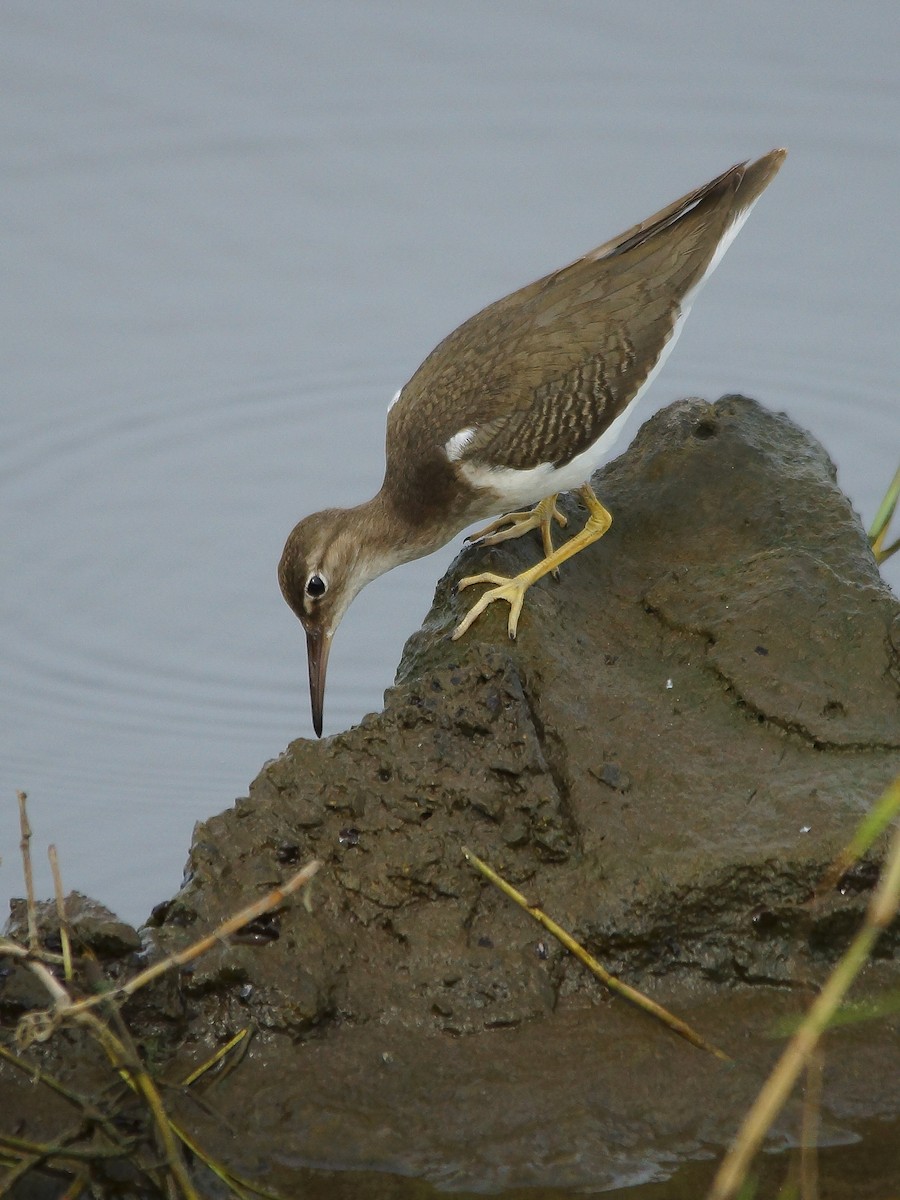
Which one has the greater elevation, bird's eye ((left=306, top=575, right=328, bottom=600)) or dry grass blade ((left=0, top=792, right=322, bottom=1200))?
bird's eye ((left=306, top=575, right=328, bottom=600))

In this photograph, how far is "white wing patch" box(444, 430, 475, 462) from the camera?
6129mm

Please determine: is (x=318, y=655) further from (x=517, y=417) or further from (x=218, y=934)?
(x=218, y=934)

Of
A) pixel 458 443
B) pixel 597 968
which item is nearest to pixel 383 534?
pixel 458 443

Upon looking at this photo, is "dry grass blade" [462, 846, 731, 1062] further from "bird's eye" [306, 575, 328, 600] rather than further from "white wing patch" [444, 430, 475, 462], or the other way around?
"white wing patch" [444, 430, 475, 462]

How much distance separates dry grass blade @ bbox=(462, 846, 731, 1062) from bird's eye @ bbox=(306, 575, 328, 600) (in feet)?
6.26

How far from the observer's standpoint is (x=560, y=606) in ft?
18.5

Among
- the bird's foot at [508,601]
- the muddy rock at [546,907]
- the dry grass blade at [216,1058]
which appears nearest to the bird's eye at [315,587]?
the bird's foot at [508,601]

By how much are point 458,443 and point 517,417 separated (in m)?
0.26

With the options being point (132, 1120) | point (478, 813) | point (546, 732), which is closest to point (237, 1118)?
point (132, 1120)

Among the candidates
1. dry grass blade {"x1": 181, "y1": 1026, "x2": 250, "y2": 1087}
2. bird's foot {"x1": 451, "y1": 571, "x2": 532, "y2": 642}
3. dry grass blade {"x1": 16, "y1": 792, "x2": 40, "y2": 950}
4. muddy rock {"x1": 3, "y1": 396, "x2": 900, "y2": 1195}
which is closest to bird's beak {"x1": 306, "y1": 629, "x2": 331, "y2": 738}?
bird's foot {"x1": 451, "y1": 571, "x2": 532, "y2": 642}

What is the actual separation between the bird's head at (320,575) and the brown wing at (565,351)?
0.44 metres

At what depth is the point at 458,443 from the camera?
242 inches

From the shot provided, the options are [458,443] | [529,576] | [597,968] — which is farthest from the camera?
[458,443]

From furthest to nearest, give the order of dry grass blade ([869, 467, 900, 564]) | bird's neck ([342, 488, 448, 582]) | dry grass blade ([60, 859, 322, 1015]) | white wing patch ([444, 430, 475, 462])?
dry grass blade ([869, 467, 900, 564]), bird's neck ([342, 488, 448, 582]), white wing patch ([444, 430, 475, 462]), dry grass blade ([60, 859, 322, 1015])
